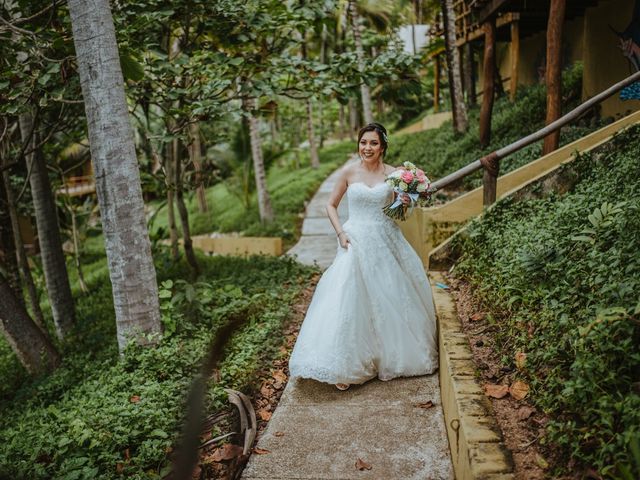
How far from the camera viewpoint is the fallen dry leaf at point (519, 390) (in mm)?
3164

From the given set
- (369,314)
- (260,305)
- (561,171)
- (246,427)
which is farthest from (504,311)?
(260,305)

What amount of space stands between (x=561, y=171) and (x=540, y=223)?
4.76 ft

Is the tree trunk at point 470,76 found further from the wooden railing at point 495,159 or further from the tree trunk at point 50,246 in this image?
the tree trunk at point 50,246

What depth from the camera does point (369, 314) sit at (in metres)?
4.57

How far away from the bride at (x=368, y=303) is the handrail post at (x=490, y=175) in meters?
1.59

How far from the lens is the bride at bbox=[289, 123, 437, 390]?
4391mm

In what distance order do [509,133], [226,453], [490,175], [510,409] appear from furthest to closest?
[509,133] → [490,175] → [226,453] → [510,409]

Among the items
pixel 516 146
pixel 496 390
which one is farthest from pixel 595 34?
pixel 496 390

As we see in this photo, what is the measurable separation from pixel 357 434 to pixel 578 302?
1712 mm

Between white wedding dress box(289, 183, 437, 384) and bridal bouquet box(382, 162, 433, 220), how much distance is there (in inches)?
3.8

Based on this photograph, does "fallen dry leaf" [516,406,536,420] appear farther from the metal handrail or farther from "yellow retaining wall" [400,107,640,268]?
"yellow retaining wall" [400,107,640,268]

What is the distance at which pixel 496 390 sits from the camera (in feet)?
10.9

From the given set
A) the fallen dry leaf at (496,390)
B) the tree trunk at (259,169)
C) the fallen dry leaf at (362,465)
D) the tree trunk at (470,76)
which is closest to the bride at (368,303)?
the fallen dry leaf at (362,465)

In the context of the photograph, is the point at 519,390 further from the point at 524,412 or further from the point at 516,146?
the point at 516,146
